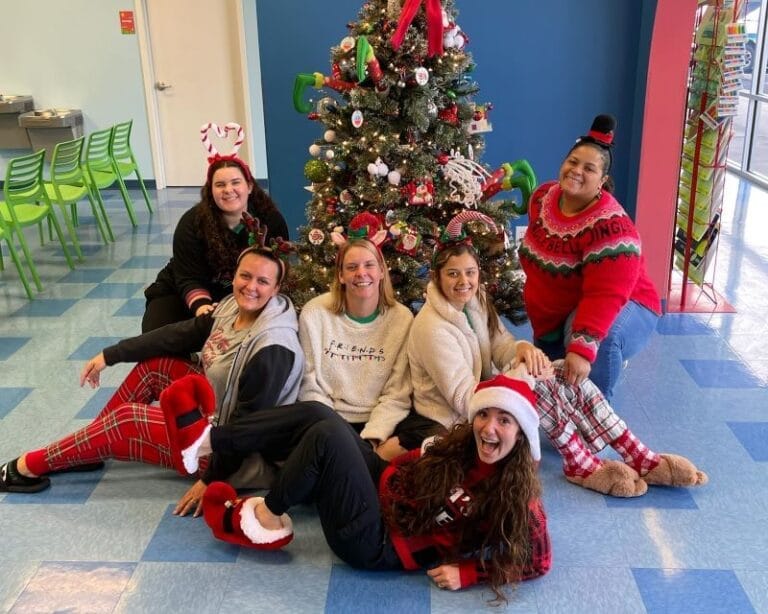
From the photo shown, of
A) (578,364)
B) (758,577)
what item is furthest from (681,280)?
(758,577)

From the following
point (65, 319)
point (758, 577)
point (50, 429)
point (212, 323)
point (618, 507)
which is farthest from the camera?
point (65, 319)

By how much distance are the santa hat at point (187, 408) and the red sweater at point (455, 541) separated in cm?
61

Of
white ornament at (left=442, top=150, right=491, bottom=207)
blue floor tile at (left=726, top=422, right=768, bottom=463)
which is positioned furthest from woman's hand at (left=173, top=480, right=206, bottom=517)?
blue floor tile at (left=726, top=422, right=768, bottom=463)

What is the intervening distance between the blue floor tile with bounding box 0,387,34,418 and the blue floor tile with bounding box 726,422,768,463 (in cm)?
294

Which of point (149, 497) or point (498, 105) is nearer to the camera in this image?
point (149, 497)

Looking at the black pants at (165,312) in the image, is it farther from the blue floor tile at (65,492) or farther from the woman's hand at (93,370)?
the blue floor tile at (65,492)

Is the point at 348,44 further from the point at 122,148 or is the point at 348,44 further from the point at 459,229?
the point at 122,148

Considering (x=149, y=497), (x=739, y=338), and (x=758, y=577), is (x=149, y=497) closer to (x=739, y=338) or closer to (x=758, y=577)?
(x=758, y=577)

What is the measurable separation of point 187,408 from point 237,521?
0.37 m

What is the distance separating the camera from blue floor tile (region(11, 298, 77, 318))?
446 centimetres

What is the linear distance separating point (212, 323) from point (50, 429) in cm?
89

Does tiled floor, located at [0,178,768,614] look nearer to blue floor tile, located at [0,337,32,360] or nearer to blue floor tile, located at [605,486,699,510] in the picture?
blue floor tile, located at [605,486,699,510]

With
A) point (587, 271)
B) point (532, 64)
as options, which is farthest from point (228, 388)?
point (532, 64)

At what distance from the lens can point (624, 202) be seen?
4.67 meters
